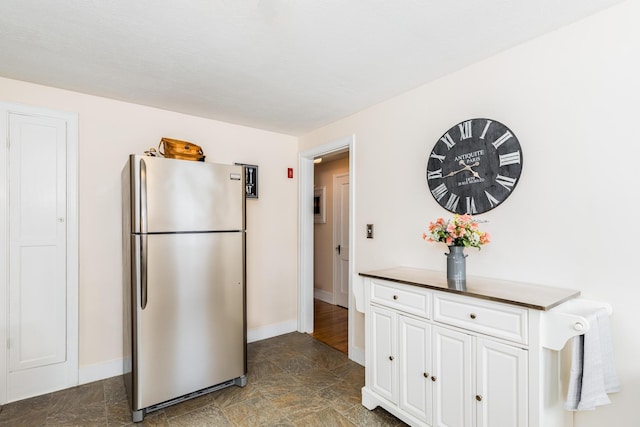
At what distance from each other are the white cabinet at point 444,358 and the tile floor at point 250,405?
268 mm

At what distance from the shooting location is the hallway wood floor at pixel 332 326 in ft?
11.2

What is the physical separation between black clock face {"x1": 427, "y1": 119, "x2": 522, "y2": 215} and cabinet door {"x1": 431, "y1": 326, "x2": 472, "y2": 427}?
0.83 meters

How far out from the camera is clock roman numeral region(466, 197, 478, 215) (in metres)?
2.03

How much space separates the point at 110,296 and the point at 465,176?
2977 millimetres

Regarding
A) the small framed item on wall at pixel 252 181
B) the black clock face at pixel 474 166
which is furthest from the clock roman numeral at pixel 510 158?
the small framed item on wall at pixel 252 181

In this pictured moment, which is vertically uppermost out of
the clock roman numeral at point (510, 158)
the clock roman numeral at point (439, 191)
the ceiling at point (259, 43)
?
the ceiling at point (259, 43)

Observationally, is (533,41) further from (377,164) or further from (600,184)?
(377,164)

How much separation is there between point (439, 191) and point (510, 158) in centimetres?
50

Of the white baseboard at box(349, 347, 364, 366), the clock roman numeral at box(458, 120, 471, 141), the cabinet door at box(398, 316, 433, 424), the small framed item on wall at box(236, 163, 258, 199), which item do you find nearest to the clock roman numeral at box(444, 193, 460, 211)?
the clock roman numeral at box(458, 120, 471, 141)

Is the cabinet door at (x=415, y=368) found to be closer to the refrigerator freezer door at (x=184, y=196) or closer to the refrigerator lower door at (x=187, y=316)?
the refrigerator lower door at (x=187, y=316)

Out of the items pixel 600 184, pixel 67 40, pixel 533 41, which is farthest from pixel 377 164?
pixel 67 40

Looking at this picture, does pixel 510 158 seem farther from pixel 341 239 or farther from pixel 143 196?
pixel 341 239

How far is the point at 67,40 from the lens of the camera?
178 centimetres

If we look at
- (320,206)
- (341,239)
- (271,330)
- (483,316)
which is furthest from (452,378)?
(320,206)
